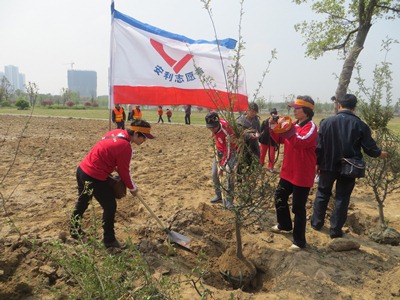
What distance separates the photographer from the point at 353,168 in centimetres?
373

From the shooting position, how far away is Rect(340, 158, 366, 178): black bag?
12.2 feet

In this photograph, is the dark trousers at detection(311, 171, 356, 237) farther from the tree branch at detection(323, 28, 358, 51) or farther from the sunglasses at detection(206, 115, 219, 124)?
the tree branch at detection(323, 28, 358, 51)

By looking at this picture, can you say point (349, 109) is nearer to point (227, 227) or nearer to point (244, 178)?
point (244, 178)

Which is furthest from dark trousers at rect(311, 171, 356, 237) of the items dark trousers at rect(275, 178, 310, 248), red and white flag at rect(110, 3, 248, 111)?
red and white flag at rect(110, 3, 248, 111)

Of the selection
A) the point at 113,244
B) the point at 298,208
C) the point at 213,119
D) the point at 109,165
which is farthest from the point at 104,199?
the point at 298,208

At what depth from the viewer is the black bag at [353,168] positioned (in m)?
3.72

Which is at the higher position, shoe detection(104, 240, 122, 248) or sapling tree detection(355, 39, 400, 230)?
sapling tree detection(355, 39, 400, 230)

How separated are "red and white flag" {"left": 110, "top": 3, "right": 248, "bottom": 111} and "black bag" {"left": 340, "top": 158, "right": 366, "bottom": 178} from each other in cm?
198

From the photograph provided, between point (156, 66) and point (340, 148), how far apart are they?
326cm

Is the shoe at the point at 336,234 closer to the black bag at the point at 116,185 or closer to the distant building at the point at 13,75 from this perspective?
the black bag at the point at 116,185

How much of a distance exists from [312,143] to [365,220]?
7.37 ft

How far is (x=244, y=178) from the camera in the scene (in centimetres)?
315

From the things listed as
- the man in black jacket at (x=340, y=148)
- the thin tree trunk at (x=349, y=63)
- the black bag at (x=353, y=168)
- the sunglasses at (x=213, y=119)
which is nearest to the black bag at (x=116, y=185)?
the sunglasses at (x=213, y=119)

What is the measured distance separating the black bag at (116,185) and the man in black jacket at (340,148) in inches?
101
